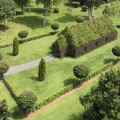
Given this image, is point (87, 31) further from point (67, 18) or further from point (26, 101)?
point (26, 101)

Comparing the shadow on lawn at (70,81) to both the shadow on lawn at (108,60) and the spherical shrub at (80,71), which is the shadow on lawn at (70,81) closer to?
Answer: the spherical shrub at (80,71)

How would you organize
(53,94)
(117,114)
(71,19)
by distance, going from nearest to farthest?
(117,114)
(53,94)
(71,19)

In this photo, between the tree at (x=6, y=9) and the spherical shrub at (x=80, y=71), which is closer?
the spherical shrub at (x=80, y=71)

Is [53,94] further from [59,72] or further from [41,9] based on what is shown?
[41,9]

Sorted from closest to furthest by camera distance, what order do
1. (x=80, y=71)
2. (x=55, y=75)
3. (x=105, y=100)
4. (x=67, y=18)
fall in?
(x=105, y=100) → (x=80, y=71) → (x=55, y=75) → (x=67, y=18)

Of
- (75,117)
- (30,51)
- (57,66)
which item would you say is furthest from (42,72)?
(30,51)

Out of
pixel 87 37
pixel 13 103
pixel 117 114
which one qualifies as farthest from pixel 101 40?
pixel 117 114

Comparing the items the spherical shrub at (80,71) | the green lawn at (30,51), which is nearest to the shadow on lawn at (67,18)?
the green lawn at (30,51)
